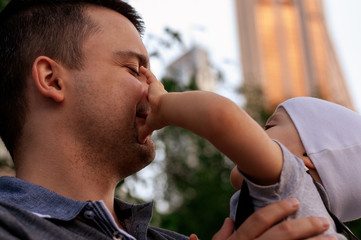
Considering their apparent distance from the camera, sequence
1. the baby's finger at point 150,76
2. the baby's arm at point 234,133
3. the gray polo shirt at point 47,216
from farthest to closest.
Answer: the baby's finger at point 150,76
the gray polo shirt at point 47,216
the baby's arm at point 234,133

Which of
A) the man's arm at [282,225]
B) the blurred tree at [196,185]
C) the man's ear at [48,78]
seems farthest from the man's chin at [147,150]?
the blurred tree at [196,185]

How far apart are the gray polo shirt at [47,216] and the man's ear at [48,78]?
461 millimetres

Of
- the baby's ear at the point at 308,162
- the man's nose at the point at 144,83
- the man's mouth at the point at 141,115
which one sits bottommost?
the baby's ear at the point at 308,162

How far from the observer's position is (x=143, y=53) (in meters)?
2.70

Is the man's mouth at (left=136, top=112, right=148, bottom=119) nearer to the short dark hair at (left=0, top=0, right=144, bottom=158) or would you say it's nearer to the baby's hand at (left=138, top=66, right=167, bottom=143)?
the baby's hand at (left=138, top=66, right=167, bottom=143)

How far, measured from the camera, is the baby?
5.75 feet

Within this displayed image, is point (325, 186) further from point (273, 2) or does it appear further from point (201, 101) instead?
point (273, 2)

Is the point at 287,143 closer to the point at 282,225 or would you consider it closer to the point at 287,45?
the point at 282,225

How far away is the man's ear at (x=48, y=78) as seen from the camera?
97.2 inches

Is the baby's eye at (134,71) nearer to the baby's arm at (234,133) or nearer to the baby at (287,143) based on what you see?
the baby at (287,143)

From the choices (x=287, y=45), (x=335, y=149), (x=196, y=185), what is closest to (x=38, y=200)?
(x=335, y=149)

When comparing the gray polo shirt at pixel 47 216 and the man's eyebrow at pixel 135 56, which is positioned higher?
the man's eyebrow at pixel 135 56

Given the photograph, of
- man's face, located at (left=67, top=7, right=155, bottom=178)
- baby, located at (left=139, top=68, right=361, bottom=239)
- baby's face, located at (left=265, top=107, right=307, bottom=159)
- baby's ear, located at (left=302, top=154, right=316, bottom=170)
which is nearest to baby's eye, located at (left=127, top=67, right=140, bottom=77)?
man's face, located at (left=67, top=7, right=155, bottom=178)

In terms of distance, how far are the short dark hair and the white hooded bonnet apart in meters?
1.12
